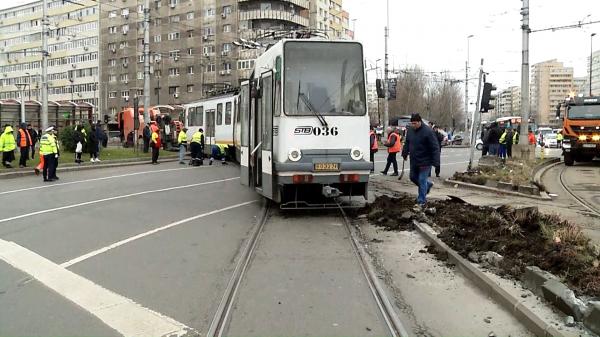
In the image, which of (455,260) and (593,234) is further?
(593,234)

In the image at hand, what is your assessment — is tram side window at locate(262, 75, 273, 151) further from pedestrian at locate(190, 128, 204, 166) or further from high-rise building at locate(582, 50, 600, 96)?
high-rise building at locate(582, 50, 600, 96)

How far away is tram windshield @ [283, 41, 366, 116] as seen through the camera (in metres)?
10.3

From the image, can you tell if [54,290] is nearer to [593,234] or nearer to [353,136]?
[353,136]

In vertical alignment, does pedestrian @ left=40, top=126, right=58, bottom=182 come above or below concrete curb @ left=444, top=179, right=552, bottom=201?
above

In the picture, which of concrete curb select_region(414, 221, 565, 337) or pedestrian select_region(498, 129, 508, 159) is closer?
concrete curb select_region(414, 221, 565, 337)

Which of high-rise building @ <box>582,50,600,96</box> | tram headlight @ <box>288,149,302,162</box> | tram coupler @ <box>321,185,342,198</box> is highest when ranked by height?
high-rise building @ <box>582,50,600,96</box>

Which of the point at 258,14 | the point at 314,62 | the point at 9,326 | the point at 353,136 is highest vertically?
the point at 258,14

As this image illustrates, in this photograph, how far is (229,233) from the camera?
905 cm

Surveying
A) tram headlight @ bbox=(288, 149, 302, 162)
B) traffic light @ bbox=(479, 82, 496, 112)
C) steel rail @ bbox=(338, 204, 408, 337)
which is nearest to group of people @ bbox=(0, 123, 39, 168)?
tram headlight @ bbox=(288, 149, 302, 162)

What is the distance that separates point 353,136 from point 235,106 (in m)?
13.5

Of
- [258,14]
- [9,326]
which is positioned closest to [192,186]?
[9,326]

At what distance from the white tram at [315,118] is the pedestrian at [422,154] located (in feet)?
3.65

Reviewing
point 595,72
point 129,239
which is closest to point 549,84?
point 595,72

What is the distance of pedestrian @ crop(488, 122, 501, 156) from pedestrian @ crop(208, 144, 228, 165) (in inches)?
469
